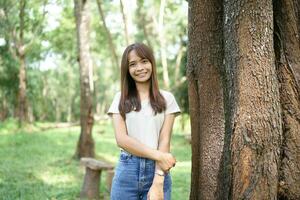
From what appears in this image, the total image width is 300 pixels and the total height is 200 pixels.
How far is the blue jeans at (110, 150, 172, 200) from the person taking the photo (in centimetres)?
343

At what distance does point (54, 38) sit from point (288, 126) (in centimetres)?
2701

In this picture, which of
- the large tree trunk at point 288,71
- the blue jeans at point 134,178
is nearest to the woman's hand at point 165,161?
the blue jeans at point 134,178

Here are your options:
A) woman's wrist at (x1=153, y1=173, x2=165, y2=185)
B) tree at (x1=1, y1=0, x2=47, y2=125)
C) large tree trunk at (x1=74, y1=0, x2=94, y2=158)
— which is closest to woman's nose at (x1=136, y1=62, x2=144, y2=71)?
woman's wrist at (x1=153, y1=173, x2=165, y2=185)

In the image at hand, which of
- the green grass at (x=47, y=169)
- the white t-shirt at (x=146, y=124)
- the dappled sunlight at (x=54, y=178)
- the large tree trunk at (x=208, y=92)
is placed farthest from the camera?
the dappled sunlight at (x=54, y=178)

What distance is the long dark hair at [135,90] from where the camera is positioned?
3.44 m

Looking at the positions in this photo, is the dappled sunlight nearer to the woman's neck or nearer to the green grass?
the green grass

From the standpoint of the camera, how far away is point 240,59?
337 centimetres

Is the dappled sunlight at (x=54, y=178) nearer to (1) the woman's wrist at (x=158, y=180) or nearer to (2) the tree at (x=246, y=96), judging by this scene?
(2) the tree at (x=246, y=96)

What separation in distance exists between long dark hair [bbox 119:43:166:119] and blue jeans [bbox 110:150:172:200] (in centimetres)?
35

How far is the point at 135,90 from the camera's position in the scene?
3.60 m

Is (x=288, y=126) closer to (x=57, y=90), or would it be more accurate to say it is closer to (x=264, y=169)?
(x=264, y=169)

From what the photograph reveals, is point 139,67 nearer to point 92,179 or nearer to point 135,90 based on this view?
point 135,90

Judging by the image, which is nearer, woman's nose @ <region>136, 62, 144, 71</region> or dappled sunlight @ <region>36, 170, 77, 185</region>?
woman's nose @ <region>136, 62, 144, 71</region>

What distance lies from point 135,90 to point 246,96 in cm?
85
